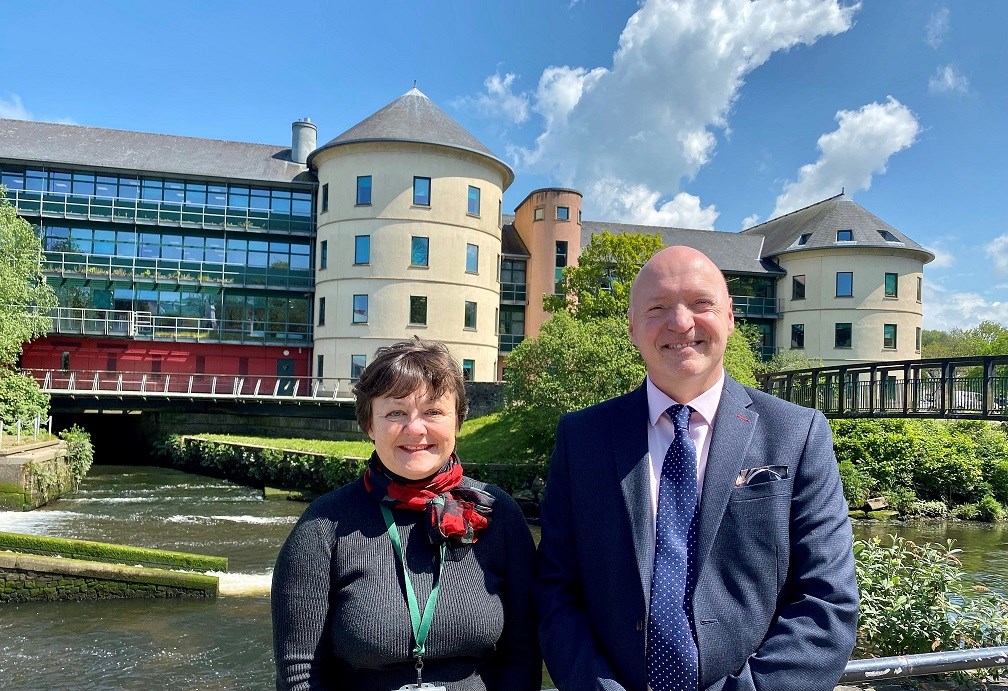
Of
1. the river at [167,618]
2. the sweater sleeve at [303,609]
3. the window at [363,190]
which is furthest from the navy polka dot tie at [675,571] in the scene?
the window at [363,190]

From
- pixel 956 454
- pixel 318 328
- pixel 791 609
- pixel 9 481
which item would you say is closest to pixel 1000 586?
pixel 956 454

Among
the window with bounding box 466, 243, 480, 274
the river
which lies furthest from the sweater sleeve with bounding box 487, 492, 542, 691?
the window with bounding box 466, 243, 480, 274

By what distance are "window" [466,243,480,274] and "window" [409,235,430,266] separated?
2068 mm

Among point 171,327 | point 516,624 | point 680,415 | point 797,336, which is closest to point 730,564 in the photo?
point 680,415

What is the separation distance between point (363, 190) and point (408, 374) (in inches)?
1302

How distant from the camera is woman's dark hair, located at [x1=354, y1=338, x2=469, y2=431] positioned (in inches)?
98.2

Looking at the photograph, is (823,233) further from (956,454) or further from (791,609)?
(791,609)

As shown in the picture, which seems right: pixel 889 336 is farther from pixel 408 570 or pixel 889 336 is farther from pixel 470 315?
pixel 408 570

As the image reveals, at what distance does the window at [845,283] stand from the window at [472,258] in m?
20.3

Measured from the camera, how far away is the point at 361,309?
34.1 metres

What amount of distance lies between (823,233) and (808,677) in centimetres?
4368

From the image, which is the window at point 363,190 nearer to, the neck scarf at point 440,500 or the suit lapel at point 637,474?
the neck scarf at point 440,500

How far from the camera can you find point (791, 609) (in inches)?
87.0

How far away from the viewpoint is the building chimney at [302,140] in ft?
132
